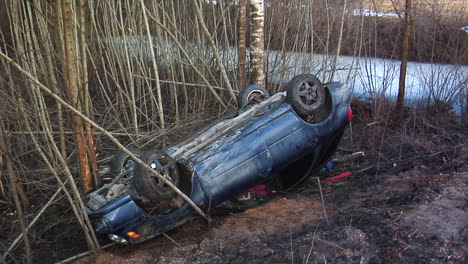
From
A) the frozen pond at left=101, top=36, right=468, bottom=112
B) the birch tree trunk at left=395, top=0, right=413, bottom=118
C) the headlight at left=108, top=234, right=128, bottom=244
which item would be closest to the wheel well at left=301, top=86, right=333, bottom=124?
the headlight at left=108, top=234, right=128, bottom=244

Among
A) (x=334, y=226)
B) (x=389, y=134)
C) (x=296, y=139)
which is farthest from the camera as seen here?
(x=389, y=134)

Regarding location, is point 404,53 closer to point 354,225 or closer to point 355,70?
point 355,70

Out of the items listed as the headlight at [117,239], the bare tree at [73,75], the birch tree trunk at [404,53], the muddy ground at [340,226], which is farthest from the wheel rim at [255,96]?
the birch tree trunk at [404,53]

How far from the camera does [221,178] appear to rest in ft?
14.2

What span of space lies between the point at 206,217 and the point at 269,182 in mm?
1025

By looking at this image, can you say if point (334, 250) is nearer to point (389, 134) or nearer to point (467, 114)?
point (389, 134)

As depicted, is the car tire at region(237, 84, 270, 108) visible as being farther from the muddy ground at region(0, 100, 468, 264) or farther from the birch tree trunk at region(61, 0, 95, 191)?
the birch tree trunk at region(61, 0, 95, 191)

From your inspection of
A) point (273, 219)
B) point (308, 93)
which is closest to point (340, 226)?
point (273, 219)

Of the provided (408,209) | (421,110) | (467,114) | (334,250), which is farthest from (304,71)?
(334,250)

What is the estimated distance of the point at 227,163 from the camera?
14.3 ft

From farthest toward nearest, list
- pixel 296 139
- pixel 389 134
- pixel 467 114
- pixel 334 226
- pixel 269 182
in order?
1. pixel 467 114
2. pixel 389 134
3. pixel 269 182
4. pixel 296 139
5. pixel 334 226

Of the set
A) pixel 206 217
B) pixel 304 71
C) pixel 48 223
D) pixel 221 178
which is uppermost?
pixel 304 71

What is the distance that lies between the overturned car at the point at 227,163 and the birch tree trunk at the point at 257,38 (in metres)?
1.80

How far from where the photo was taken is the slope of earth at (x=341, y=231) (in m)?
3.72
